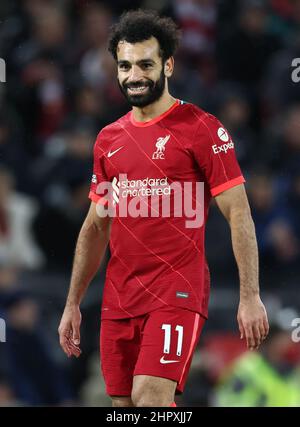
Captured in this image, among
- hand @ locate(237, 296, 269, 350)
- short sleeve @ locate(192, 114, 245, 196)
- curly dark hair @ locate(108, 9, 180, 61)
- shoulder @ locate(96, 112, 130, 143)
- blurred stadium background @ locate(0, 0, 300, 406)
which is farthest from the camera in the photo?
blurred stadium background @ locate(0, 0, 300, 406)

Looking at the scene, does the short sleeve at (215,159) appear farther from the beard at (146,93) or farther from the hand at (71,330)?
the hand at (71,330)

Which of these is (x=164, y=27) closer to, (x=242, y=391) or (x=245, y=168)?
(x=242, y=391)

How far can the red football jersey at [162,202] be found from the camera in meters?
5.43

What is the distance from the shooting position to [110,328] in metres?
5.60

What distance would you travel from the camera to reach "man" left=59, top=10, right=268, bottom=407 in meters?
5.33

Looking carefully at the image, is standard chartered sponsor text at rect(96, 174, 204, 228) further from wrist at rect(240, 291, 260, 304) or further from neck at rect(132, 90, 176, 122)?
wrist at rect(240, 291, 260, 304)

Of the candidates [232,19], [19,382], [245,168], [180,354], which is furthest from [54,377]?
[232,19]

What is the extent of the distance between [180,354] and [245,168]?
474 centimetres

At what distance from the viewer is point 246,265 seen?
534cm

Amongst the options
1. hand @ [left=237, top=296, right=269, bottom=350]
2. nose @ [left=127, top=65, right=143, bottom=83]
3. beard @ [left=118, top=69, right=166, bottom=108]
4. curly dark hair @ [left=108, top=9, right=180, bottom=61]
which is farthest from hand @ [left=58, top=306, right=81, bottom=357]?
curly dark hair @ [left=108, top=9, right=180, bottom=61]

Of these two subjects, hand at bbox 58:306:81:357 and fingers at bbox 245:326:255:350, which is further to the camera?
hand at bbox 58:306:81:357

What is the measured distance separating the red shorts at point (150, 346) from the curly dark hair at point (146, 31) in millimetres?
1296

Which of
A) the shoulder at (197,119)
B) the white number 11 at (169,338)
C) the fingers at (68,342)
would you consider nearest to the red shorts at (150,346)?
the white number 11 at (169,338)

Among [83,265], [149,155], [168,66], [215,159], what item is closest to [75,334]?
[83,265]
